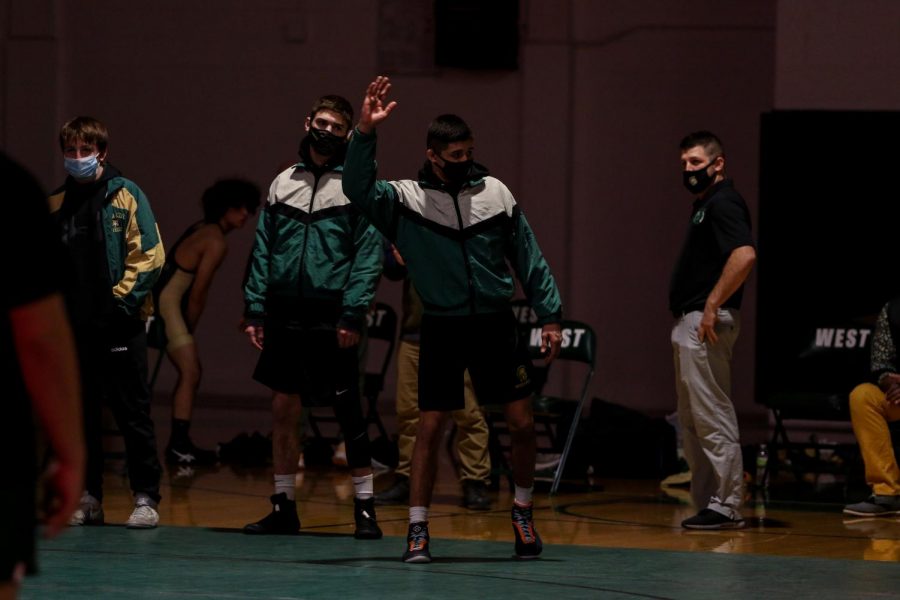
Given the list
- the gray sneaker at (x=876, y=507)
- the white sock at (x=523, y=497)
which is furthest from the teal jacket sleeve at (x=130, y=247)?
the gray sneaker at (x=876, y=507)

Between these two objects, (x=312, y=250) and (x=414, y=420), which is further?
(x=414, y=420)

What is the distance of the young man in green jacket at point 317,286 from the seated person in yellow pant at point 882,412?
107 inches

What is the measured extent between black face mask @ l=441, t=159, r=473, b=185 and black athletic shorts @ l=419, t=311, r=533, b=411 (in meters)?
0.50

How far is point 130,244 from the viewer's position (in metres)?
6.24

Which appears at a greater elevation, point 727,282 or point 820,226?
point 820,226

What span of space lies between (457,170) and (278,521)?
1.64 metres

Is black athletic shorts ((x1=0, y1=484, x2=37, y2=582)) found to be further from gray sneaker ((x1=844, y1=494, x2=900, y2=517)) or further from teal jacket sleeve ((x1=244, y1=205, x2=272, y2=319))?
gray sneaker ((x1=844, y1=494, x2=900, y2=517))

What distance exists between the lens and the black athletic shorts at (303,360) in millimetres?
6121

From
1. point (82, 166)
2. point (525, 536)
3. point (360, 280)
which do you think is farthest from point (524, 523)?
point (82, 166)

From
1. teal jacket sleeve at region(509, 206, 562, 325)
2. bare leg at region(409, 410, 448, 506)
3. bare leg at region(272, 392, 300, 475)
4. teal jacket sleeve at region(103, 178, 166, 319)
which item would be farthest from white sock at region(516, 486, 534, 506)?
teal jacket sleeve at region(103, 178, 166, 319)

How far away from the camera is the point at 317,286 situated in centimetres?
609

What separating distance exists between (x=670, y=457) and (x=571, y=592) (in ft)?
13.7

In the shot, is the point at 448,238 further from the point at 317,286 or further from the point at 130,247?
the point at 130,247

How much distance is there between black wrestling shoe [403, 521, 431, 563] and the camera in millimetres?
5477
